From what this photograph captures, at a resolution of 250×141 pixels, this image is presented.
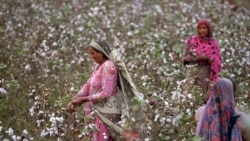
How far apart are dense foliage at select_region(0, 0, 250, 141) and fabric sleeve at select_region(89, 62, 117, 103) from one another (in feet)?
1.32

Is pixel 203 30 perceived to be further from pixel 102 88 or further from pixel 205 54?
pixel 102 88

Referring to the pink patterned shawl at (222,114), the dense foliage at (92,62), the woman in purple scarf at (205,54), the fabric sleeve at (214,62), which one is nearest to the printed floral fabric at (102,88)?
the dense foliage at (92,62)

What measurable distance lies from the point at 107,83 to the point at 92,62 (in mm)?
4685

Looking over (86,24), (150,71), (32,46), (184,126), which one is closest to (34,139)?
(184,126)

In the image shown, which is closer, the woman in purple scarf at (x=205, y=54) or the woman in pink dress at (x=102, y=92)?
the woman in pink dress at (x=102, y=92)

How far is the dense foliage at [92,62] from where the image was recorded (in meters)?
6.25

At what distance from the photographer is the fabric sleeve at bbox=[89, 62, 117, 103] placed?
5.52 m

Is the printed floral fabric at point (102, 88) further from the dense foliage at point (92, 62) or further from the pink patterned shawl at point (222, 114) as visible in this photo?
the pink patterned shawl at point (222, 114)

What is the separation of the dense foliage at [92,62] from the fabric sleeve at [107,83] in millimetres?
401

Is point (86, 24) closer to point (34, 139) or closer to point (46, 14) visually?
point (46, 14)

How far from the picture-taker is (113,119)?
5.71 m

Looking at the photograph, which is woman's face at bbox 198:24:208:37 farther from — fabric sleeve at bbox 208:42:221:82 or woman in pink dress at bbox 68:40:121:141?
woman in pink dress at bbox 68:40:121:141

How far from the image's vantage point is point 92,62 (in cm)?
1019

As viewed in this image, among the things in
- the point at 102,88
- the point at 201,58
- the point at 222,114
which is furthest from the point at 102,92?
the point at 201,58
